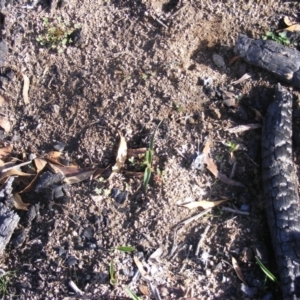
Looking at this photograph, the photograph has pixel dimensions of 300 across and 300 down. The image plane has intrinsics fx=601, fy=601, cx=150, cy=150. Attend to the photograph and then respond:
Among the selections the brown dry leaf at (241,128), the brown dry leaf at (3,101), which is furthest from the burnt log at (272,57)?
the brown dry leaf at (3,101)

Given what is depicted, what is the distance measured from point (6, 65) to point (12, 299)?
1.80 metres

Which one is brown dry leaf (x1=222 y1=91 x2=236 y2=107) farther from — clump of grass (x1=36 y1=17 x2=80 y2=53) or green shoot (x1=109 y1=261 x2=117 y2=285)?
green shoot (x1=109 y1=261 x2=117 y2=285)

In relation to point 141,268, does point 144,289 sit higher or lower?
lower

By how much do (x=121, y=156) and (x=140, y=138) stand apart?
193mm

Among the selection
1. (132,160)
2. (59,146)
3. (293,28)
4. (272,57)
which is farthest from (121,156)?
(293,28)

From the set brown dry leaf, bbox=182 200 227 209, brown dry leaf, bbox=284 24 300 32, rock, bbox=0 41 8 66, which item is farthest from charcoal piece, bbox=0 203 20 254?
brown dry leaf, bbox=284 24 300 32

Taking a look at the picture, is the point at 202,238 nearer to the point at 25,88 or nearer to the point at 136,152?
the point at 136,152

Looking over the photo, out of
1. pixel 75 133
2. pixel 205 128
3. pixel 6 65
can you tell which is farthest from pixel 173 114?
pixel 6 65

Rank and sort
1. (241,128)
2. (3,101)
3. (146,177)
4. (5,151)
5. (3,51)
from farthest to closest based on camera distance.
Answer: (3,51), (3,101), (5,151), (241,128), (146,177)

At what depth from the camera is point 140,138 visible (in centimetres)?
420

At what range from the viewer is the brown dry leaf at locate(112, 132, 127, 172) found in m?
4.09

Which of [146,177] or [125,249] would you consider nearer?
[125,249]

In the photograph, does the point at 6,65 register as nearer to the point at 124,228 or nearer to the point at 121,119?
the point at 121,119

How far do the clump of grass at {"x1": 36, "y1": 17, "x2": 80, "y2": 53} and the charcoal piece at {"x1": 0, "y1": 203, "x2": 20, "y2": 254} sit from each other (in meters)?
1.34
